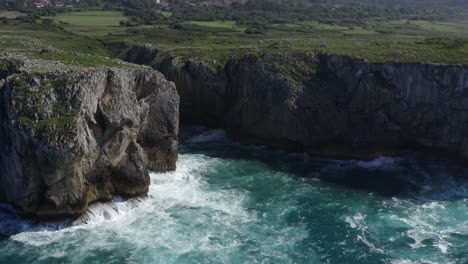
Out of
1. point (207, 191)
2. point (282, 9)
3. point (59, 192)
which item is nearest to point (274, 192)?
point (207, 191)

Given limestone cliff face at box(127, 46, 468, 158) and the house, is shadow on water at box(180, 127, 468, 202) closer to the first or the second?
limestone cliff face at box(127, 46, 468, 158)

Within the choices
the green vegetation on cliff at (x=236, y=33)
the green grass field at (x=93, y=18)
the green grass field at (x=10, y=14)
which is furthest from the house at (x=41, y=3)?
the green grass field at (x=93, y=18)

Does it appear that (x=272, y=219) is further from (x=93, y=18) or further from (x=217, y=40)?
(x=93, y=18)

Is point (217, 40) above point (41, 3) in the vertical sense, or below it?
below

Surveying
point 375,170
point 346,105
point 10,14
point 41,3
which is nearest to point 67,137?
point 375,170

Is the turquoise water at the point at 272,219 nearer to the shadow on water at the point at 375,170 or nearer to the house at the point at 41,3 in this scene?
the shadow on water at the point at 375,170

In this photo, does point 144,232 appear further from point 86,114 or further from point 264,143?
point 264,143
